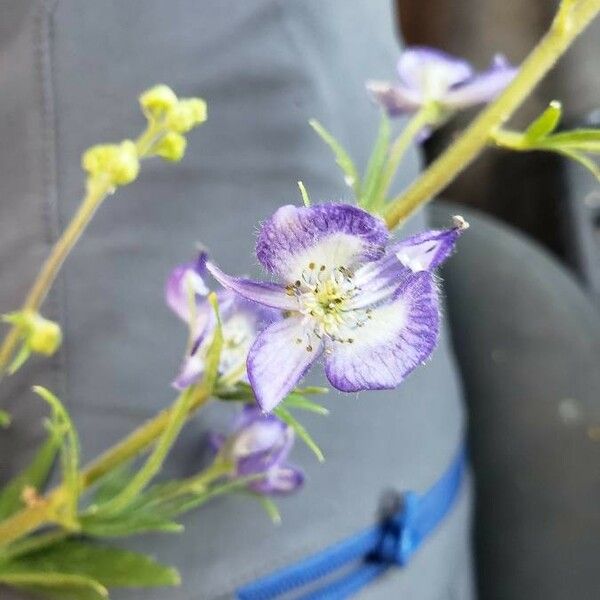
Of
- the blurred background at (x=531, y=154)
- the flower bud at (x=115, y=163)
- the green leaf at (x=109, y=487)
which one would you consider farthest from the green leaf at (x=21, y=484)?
the blurred background at (x=531, y=154)

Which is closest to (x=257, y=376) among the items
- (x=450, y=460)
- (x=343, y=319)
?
(x=343, y=319)

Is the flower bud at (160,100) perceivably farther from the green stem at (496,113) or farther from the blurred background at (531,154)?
the blurred background at (531,154)

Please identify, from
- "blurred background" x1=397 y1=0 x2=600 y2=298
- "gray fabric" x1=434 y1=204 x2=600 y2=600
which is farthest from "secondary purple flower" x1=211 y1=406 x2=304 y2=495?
"blurred background" x1=397 y1=0 x2=600 y2=298

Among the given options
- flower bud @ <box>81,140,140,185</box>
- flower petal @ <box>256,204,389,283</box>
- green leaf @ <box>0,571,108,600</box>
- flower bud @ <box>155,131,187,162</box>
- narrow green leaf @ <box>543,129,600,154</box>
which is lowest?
green leaf @ <box>0,571,108,600</box>

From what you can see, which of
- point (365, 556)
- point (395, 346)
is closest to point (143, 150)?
point (395, 346)

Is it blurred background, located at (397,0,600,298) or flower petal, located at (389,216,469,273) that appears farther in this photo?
blurred background, located at (397,0,600,298)

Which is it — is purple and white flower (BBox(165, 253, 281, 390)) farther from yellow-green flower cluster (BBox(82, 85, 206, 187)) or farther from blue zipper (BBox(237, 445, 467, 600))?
blue zipper (BBox(237, 445, 467, 600))
